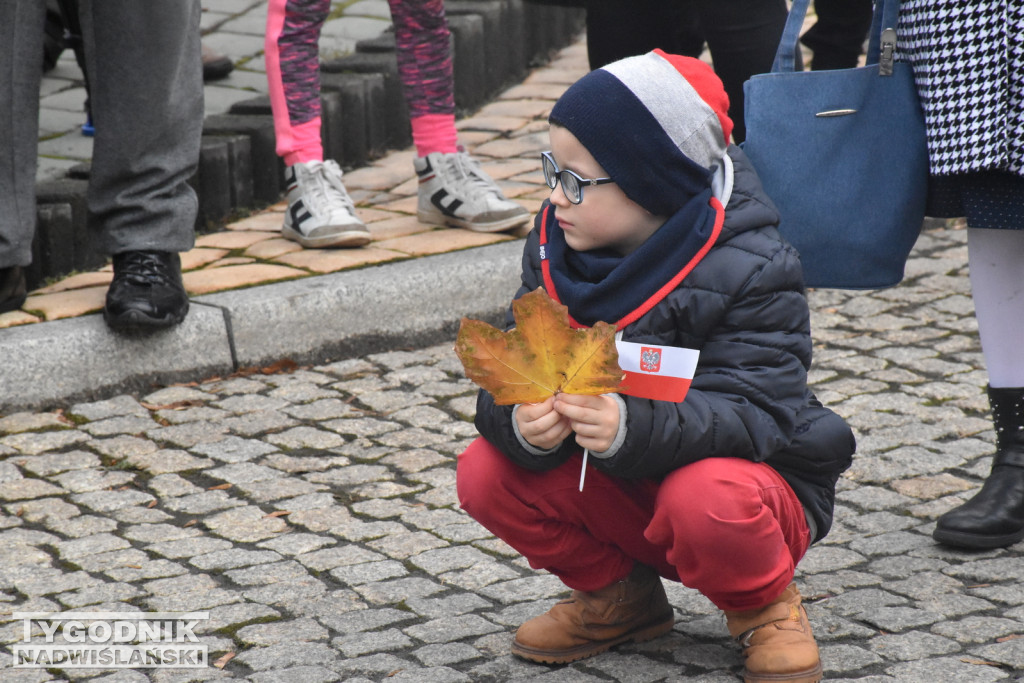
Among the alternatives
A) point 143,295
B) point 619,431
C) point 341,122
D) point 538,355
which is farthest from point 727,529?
point 341,122

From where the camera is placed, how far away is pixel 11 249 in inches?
131

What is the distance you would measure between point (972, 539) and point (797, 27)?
100 centimetres

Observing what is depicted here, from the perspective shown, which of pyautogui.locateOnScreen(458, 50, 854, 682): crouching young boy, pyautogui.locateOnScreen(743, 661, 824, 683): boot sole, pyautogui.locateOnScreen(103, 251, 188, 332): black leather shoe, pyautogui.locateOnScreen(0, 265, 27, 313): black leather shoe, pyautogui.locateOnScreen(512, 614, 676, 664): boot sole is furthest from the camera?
pyautogui.locateOnScreen(0, 265, 27, 313): black leather shoe

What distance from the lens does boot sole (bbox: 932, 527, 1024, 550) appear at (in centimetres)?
254

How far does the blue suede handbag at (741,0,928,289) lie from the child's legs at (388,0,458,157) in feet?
5.53

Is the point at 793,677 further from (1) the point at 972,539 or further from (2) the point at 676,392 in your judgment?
(1) the point at 972,539

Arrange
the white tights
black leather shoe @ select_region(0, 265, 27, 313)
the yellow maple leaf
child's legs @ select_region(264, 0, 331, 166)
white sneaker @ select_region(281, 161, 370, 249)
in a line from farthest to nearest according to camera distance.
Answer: white sneaker @ select_region(281, 161, 370, 249)
child's legs @ select_region(264, 0, 331, 166)
black leather shoe @ select_region(0, 265, 27, 313)
the white tights
the yellow maple leaf

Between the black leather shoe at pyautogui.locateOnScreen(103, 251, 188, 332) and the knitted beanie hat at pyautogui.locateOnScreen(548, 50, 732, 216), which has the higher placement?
the knitted beanie hat at pyautogui.locateOnScreen(548, 50, 732, 216)

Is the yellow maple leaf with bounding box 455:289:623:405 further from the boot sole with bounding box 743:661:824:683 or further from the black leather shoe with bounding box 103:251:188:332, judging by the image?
the black leather shoe with bounding box 103:251:188:332

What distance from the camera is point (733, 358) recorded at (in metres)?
2.00

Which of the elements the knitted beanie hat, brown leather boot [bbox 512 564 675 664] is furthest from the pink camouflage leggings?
brown leather boot [bbox 512 564 675 664]

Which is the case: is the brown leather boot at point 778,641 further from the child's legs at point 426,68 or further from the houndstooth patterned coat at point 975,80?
the child's legs at point 426,68

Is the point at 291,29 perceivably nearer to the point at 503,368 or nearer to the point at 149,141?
the point at 149,141

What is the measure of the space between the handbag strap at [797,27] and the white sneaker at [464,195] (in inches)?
64.7
